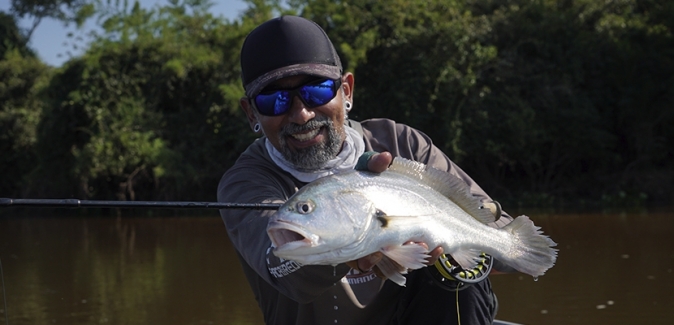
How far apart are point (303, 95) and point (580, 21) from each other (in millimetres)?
21770

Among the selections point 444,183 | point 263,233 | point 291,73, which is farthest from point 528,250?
point 291,73

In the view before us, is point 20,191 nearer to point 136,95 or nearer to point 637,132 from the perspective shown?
point 136,95

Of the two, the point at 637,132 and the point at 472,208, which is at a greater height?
the point at 472,208

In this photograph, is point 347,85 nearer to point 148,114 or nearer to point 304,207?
point 304,207

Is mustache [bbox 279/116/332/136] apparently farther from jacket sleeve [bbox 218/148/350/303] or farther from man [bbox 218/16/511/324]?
jacket sleeve [bbox 218/148/350/303]

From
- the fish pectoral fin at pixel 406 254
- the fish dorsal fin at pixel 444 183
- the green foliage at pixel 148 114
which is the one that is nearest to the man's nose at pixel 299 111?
the fish dorsal fin at pixel 444 183

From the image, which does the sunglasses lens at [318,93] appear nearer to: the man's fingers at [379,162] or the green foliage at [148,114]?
the man's fingers at [379,162]

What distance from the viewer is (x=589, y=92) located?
2347cm

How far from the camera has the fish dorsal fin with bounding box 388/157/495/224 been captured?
112 inches

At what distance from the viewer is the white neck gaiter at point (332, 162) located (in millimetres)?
3604

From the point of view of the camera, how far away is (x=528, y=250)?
2949 millimetres

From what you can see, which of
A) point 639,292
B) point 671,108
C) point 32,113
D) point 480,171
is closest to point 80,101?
point 32,113

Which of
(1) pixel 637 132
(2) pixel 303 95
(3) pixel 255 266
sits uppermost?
(2) pixel 303 95

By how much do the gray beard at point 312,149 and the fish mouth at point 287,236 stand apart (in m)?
1.10
